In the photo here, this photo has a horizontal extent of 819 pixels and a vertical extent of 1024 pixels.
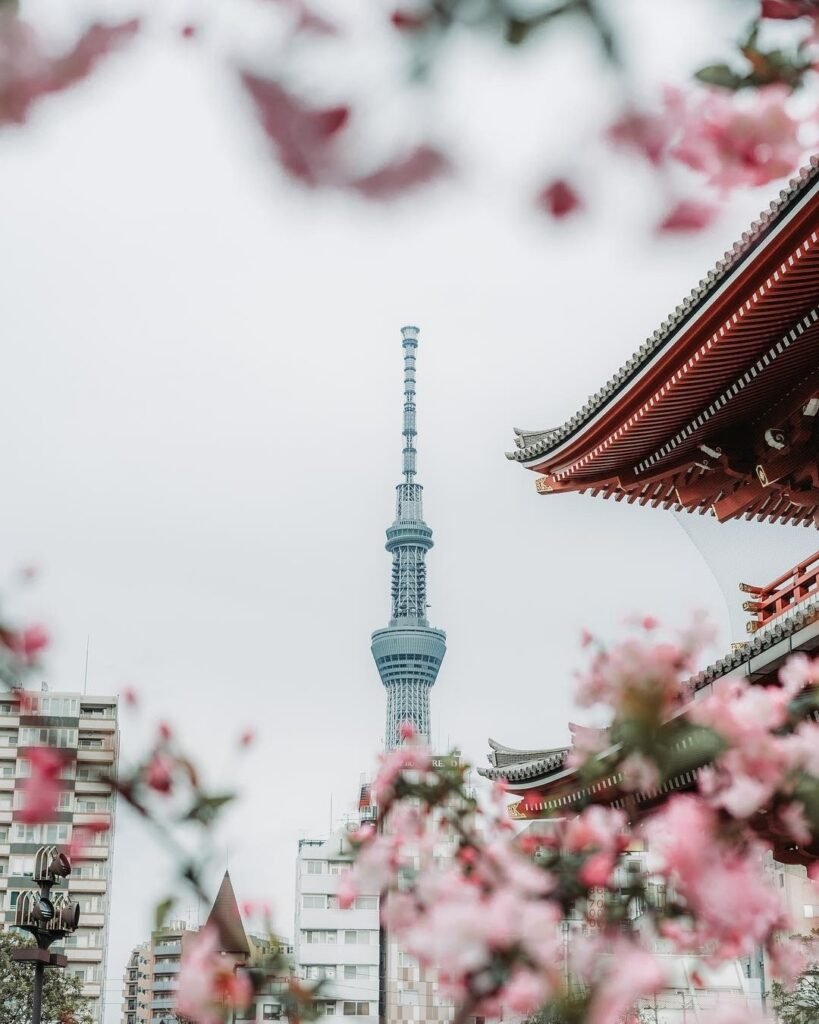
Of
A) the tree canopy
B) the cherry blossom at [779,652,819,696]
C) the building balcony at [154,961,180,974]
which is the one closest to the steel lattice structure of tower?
the building balcony at [154,961,180,974]

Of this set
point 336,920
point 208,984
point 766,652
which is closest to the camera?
point 208,984

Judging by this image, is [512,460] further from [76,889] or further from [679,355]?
[76,889]

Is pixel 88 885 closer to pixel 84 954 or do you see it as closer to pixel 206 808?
pixel 84 954

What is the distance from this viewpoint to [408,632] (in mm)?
95875

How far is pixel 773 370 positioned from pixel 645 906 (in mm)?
6891

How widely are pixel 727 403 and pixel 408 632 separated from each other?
8697 centimetres

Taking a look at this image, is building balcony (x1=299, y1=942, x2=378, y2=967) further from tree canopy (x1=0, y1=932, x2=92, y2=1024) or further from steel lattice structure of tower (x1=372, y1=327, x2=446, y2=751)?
steel lattice structure of tower (x1=372, y1=327, x2=446, y2=751)

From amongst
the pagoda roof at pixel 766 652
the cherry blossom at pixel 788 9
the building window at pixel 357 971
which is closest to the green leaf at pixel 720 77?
the cherry blossom at pixel 788 9

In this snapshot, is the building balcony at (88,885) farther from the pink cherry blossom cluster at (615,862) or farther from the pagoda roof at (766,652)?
the pink cherry blossom cluster at (615,862)

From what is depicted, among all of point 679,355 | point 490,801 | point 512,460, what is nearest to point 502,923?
point 490,801

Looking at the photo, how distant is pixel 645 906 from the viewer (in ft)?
9.15

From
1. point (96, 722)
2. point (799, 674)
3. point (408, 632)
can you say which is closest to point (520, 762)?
point (799, 674)

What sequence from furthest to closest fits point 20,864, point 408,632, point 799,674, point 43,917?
point 408,632, point 20,864, point 43,917, point 799,674

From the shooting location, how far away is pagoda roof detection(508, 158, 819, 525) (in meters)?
7.85
